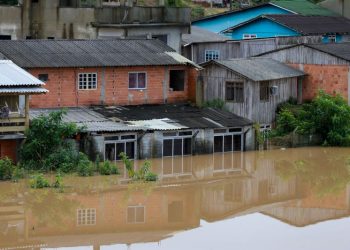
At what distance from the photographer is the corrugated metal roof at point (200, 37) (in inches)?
1935

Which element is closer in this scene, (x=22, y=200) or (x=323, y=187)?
(x=22, y=200)

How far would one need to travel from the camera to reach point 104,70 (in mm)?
39438

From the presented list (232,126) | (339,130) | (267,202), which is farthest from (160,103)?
(267,202)

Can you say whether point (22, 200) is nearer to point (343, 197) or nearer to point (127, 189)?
point (127, 189)

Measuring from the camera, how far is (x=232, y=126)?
1532 inches

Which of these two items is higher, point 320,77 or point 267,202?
point 320,77

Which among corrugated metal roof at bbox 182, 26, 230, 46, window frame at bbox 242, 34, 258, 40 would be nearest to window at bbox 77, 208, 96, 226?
corrugated metal roof at bbox 182, 26, 230, 46

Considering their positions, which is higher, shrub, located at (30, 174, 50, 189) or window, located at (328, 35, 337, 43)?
window, located at (328, 35, 337, 43)

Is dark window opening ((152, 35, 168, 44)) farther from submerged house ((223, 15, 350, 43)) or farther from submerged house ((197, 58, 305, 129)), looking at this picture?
submerged house ((223, 15, 350, 43))

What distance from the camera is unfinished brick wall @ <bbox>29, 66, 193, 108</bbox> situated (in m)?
38.5

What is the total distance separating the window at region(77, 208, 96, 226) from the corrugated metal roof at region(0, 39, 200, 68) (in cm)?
923

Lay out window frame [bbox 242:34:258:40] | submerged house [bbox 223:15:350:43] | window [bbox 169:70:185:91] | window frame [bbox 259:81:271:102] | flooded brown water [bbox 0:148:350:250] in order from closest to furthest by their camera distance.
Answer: flooded brown water [bbox 0:148:350:250] < window frame [bbox 259:81:271:102] < window [bbox 169:70:185:91] < submerged house [bbox 223:15:350:43] < window frame [bbox 242:34:258:40]

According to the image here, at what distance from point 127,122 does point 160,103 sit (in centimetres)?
386

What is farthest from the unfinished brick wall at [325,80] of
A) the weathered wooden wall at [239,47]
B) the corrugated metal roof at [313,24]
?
the corrugated metal roof at [313,24]
